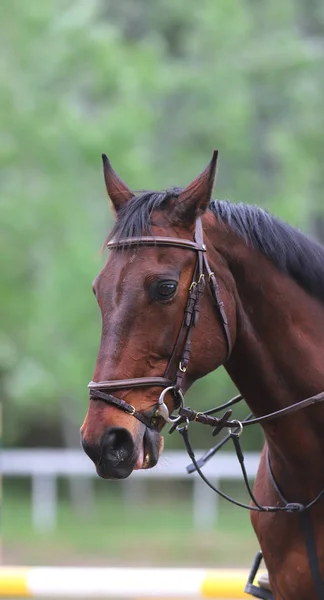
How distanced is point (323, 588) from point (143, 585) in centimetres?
179

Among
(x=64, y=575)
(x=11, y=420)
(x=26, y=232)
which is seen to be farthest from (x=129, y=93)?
(x=64, y=575)

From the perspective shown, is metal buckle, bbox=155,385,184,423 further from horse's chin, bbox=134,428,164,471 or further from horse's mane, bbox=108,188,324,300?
horse's mane, bbox=108,188,324,300

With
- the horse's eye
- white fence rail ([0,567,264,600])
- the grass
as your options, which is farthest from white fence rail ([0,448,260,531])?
the horse's eye

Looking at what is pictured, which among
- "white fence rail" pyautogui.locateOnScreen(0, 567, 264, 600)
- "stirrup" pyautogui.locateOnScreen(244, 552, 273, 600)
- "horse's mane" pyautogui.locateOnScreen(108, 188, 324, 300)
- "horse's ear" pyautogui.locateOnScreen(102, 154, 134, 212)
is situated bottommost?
"white fence rail" pyautogui.locateOnScreen(0, 567, 264, 600)

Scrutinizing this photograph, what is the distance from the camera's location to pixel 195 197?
318cm

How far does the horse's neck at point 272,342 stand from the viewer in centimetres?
333

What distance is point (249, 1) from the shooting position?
67.2ft

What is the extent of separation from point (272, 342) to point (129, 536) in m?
11.6

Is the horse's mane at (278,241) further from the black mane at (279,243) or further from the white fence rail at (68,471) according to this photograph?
the white fence rail at (68,471)

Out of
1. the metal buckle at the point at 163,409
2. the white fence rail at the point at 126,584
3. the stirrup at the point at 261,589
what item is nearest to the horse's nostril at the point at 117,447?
the metal buckle at the point at 163,409

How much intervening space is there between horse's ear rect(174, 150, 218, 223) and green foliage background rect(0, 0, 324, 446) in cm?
1129

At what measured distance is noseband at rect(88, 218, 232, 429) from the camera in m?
2.97

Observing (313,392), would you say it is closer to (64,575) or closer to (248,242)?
(248,242)

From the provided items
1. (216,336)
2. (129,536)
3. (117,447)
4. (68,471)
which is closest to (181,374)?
(216,336)
